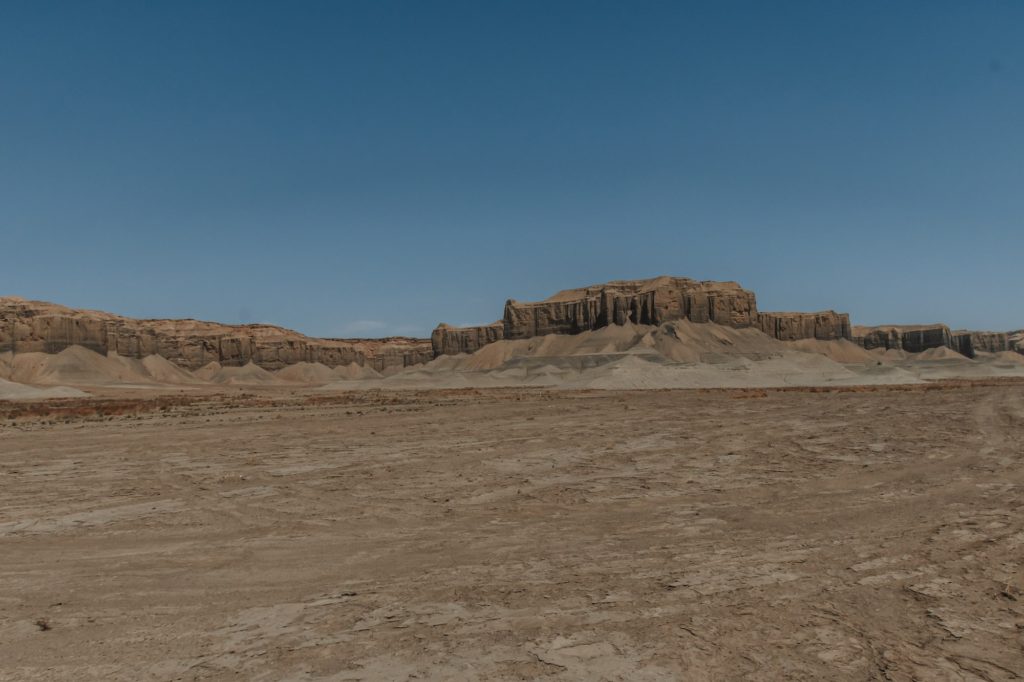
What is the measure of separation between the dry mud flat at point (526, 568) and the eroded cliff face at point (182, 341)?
140m

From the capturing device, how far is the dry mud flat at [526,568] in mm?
4793

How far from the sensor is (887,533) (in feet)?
26.2

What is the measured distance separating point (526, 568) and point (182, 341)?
567 ft

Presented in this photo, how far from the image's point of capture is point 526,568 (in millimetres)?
6973

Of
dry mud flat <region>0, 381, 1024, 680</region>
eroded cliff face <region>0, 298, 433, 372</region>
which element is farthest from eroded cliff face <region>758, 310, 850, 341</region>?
dry mud flat <region>0, 381, 1024, 680</region>

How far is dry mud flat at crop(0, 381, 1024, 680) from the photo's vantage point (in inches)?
189

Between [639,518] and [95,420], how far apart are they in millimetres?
36108

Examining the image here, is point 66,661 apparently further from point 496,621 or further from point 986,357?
point 986,357

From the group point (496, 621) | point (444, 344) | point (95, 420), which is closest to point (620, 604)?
point (496, 621)

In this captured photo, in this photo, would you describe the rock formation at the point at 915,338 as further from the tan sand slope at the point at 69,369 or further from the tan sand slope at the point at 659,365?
the tan sand slope at the point at 69,369

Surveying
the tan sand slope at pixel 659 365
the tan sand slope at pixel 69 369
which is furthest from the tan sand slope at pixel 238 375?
the tan sand slope at pixel 659 365

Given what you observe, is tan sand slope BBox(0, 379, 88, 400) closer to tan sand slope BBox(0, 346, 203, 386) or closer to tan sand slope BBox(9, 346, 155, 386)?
tan sand slope BBox(0, 346, 203, 386)

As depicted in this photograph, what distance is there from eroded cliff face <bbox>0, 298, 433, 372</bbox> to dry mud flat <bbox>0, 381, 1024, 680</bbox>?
458 ft

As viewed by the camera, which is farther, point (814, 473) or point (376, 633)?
point (814, 473)
